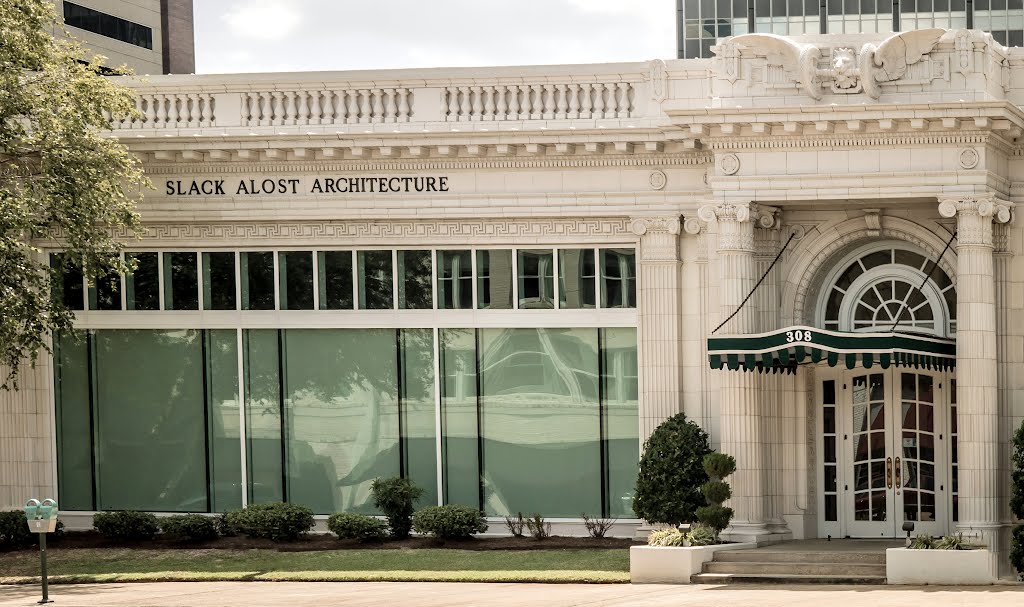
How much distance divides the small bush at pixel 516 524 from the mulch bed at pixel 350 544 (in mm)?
176

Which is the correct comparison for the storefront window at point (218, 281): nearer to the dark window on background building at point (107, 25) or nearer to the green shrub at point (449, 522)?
the green shrub at point (449, 522)

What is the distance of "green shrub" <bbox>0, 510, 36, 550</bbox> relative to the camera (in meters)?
29.4

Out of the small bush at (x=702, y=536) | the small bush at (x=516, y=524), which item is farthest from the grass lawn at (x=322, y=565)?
the small bush at (x=516, y=524)

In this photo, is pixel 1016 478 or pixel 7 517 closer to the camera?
pixel 1016 478

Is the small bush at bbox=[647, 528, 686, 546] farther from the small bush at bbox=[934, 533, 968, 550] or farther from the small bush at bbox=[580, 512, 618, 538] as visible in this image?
the small bush at bbox=[934, 533, 968, 550]

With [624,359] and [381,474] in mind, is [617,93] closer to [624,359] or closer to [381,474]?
[624,359]

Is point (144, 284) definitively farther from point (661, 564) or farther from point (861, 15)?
point (861, 15)

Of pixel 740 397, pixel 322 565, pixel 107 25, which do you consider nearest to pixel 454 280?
pixel 740 397

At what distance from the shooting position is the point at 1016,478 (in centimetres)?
2589

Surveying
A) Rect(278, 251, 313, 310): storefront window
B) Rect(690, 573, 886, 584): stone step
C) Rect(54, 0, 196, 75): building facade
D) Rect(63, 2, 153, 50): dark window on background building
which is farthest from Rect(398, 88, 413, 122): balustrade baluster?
Rect(63, 2, 153, 50): dark window on background building

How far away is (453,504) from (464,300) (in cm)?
360

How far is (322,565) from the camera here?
26797 millimetres

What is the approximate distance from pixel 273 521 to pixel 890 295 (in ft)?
37.2

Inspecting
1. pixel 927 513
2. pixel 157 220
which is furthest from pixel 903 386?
pixel 157 220
